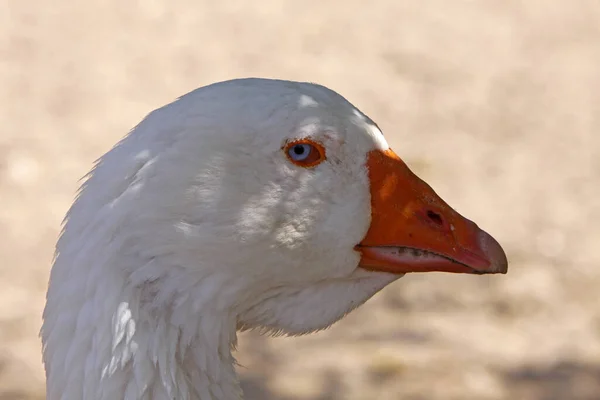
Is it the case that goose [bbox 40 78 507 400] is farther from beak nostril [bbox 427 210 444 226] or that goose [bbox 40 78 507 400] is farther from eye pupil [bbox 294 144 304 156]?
beak nostril [bbox 427 210 444 226]

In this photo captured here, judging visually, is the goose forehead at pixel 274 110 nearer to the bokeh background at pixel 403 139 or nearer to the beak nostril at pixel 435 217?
the beak nostril at pixel 435 217

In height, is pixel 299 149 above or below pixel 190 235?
above

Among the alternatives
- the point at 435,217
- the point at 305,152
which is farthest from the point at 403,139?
the point at 305,152

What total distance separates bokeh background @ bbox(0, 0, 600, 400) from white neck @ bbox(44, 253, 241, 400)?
251 centimetres

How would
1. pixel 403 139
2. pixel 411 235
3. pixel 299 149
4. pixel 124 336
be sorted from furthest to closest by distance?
1. pixel 403 139
2. pixel 411 235
3. pixel 299 149
4. pixel 124 336

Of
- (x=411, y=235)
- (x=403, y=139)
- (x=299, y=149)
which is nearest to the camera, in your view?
(x=299, y=149)

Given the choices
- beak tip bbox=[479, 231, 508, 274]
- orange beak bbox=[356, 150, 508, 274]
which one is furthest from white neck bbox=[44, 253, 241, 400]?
beak tip bbox=[479, 231, 508, 274]

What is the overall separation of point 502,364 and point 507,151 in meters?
2.27

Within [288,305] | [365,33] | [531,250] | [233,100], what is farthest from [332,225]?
[365,33]

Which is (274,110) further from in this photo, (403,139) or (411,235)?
(403,139)

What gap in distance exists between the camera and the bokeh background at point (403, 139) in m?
5.30

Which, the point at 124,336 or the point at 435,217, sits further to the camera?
the point at 435,217

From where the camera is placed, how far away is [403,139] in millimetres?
7184

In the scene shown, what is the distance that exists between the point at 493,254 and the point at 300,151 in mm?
717
